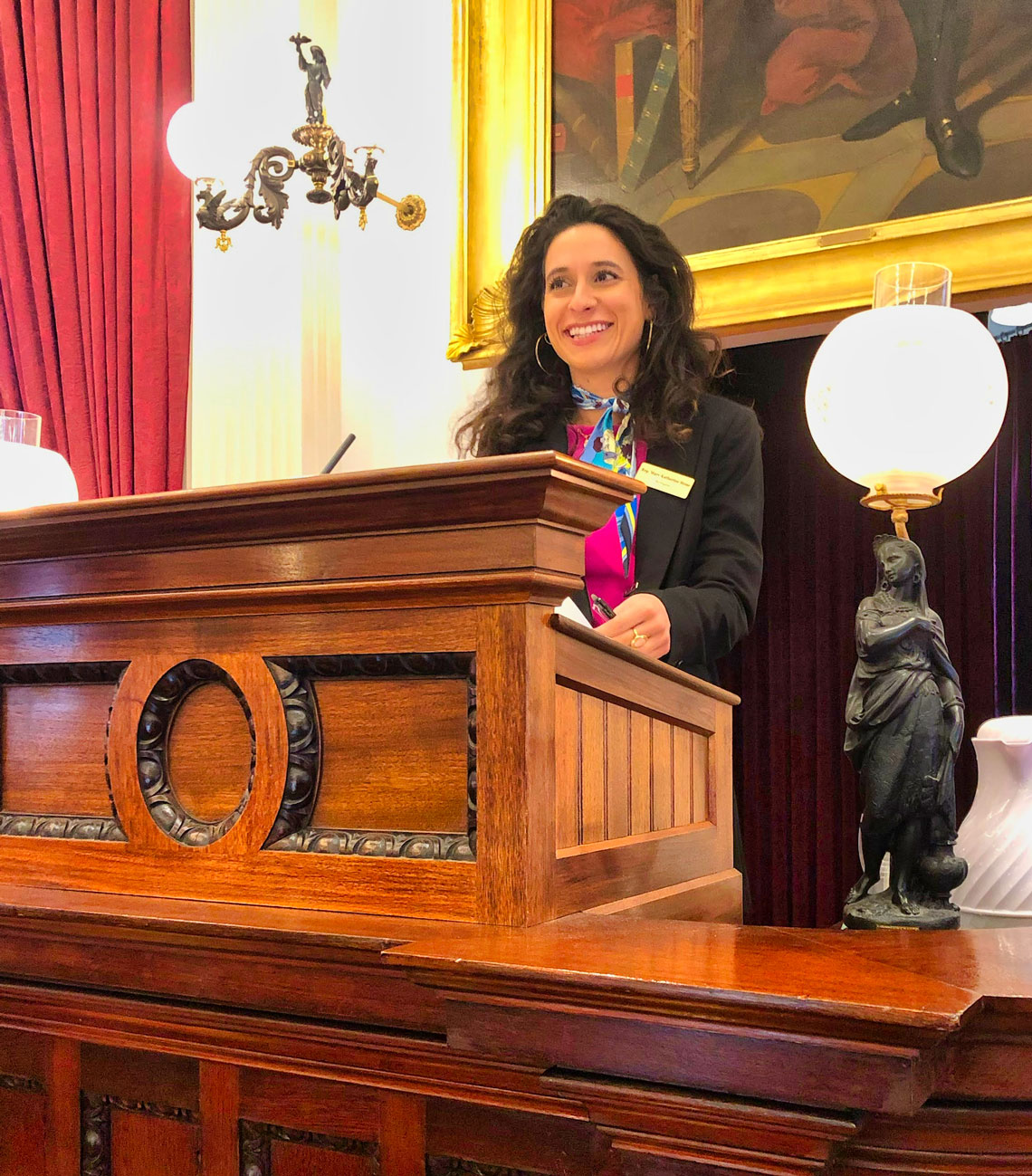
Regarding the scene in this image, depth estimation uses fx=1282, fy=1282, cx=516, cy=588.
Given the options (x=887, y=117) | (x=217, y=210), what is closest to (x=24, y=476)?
(x=217, y=210)

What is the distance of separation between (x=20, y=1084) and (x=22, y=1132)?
0.04m

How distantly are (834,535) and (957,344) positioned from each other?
2.73 meters

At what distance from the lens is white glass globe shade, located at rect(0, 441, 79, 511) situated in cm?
261

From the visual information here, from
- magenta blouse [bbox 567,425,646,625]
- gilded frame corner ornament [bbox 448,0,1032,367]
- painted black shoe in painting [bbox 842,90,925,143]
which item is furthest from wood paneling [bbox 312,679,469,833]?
painted black shoe in painting [bbox 842,90,925,143]

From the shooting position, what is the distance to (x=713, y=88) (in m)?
3.54

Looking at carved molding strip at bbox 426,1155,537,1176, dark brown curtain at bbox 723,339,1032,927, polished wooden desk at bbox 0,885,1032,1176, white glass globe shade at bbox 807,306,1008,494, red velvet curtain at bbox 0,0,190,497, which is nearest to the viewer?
polished wooden desk at bbox 0,885,1032,1176

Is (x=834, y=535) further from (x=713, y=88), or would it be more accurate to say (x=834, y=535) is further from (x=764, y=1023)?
(x=764, y=1023)

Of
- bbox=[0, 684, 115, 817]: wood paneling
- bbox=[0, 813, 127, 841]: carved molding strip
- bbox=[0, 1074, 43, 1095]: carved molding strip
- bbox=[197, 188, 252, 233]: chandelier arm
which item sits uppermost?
bbox=[197, 188, 252, 233]: chandelier arm

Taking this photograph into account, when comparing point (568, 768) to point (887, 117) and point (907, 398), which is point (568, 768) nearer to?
point (907, 398)

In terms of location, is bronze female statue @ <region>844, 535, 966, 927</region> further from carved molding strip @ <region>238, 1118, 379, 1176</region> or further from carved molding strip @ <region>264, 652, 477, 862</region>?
carved molding strip @ <region>238, 1118, 379, 1176</region>

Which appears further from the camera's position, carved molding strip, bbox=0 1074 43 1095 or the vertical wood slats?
carved molding strip, bbox=0 1074 43 1095

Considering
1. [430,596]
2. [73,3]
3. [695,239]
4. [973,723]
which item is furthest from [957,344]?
[73,3]

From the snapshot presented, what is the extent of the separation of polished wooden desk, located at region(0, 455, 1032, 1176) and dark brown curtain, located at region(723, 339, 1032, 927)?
9.31ft

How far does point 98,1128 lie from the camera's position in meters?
1.16
